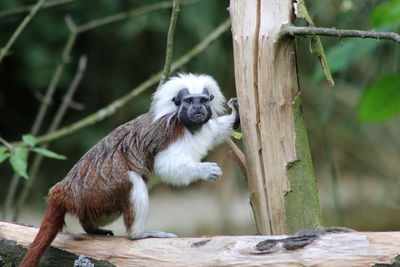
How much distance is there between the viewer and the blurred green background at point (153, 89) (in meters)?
8.45

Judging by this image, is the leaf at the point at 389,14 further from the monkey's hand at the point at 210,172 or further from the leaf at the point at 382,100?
the monkey's hand at the point at 210,172

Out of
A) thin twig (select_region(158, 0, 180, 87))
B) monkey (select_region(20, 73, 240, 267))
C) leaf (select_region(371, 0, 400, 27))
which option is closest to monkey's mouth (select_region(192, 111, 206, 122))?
monkey (select_region(20, 73, 240, 267))

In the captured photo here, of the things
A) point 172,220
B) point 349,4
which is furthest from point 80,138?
point 349,4

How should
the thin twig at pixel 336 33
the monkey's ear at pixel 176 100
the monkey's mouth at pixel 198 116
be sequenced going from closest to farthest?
the thin twig at pixel 336 33, the monkey's mouth at pixel 198 116, the monkey's ear at pixel 176 100

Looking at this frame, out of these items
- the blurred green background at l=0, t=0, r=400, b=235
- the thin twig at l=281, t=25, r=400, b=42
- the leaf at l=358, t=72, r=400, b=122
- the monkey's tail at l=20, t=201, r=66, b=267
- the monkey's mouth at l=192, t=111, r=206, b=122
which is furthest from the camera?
the blurred green background at l=0, t=0, r=400, b=235

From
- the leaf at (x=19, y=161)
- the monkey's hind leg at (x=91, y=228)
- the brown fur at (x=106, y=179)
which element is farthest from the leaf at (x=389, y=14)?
the leaf at (x=19, y=161)

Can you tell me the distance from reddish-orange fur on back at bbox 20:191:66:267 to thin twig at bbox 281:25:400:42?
1.63m

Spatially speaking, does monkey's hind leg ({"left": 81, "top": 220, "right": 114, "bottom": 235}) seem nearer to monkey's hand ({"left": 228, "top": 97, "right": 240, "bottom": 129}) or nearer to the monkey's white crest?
the monkey's white crest

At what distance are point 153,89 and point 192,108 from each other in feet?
16.0

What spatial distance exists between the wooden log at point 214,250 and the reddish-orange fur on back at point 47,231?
0.15 meters

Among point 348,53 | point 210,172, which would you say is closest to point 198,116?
point 210,172

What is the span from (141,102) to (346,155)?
2870 millimetres

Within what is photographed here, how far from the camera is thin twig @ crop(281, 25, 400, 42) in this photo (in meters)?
3.05

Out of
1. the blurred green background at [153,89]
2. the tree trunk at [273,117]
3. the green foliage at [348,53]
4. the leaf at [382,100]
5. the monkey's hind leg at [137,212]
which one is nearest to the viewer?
the tree trunk at [273,117]
